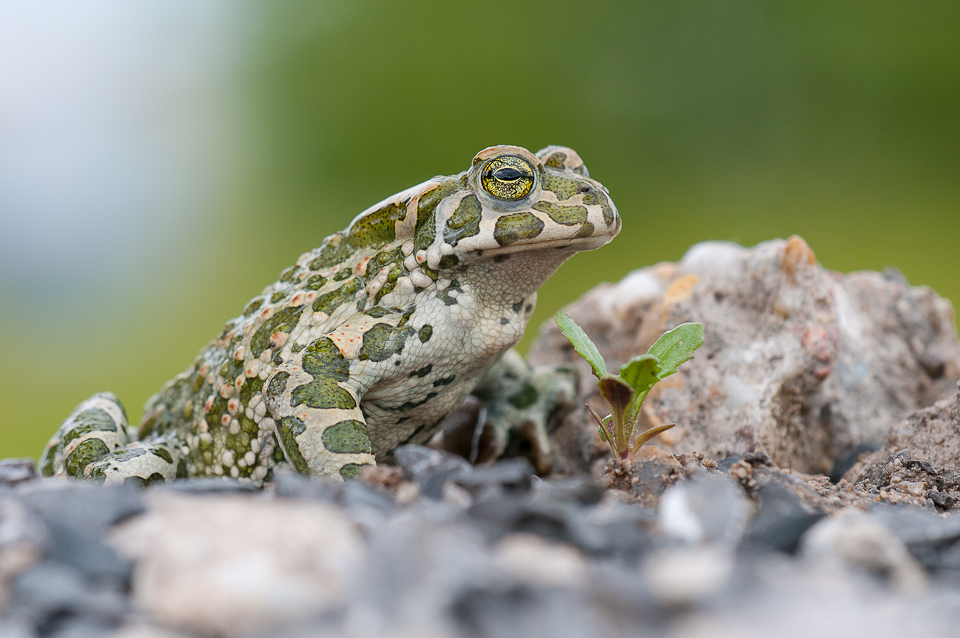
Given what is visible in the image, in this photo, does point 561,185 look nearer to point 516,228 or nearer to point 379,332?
point 516,228

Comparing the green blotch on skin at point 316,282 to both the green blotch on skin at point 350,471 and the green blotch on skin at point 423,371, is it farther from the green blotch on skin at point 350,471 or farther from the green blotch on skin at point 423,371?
the green blotch on skin at point 350,471

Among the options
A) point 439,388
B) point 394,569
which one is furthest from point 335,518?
point 439,388

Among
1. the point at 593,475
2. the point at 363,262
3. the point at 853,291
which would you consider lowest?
the point at 593,475

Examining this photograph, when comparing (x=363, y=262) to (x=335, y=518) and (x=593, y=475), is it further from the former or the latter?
(x=335, y=518)

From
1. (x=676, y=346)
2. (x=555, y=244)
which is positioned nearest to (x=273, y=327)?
(x=555, y=244)

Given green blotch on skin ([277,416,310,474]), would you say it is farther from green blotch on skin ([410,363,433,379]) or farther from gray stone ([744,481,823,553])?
gray stone ([744,481,823,553])

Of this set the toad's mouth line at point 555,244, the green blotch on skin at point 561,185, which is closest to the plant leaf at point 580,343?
the toad's mouth line at point 555,244

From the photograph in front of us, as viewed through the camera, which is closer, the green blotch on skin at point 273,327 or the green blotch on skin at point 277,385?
the green blotch on skin at point 277,385
